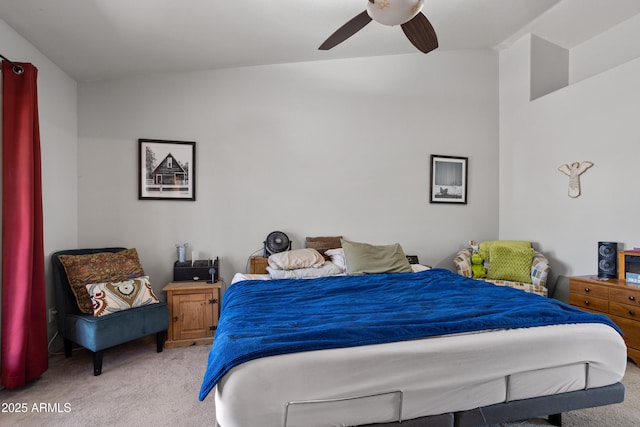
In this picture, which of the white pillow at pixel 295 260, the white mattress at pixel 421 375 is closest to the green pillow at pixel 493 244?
the white pillow at pixel 295 260

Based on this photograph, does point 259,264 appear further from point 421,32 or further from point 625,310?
point 625,310

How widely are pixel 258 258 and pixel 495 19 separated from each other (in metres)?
3.58

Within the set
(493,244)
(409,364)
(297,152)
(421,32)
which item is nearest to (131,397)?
(409,364)

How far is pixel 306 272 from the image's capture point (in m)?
3.21

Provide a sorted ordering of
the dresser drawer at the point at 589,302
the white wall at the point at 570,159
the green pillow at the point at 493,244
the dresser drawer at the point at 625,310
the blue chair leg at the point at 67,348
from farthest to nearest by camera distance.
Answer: the green pillow at the point at 493,244
the white wall at the point at 570,159
the dresser drawer at the point at 589,302
the blue chair leg at the point at 67,348
the dresser drawer at the point at 625,310

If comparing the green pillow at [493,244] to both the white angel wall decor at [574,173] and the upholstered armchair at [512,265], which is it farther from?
the white angel wall decor at [574,173]

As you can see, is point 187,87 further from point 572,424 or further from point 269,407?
point 572,424

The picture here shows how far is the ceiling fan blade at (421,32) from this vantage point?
223cm

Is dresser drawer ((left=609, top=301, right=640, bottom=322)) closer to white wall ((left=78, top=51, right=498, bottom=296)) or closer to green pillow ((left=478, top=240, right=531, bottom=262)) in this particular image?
green pillow ((left=478, top=240, right=531, bottom=262))

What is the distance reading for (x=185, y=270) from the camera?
328cm

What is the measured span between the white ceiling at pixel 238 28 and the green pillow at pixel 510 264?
253 cm

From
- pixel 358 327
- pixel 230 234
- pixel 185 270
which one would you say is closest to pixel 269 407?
pixel 358 327

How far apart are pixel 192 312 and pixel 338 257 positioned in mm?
1506

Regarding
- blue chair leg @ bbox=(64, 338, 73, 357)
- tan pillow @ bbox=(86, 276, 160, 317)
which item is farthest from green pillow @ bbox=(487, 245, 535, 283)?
blue chair leg @ bbox=(64, 338, 73, 357)
